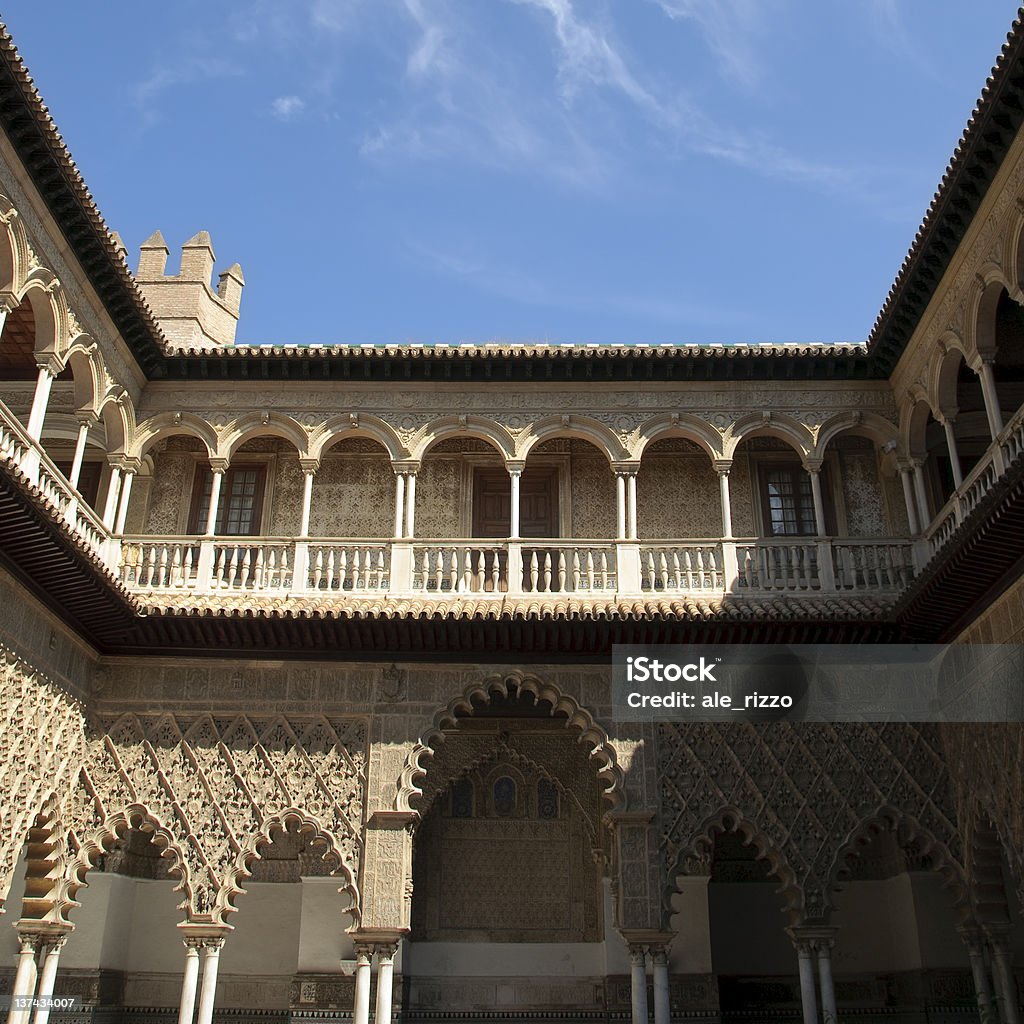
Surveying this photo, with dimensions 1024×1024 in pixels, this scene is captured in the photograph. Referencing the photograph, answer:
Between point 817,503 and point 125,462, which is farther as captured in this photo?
point 125,462

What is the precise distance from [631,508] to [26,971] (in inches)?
279

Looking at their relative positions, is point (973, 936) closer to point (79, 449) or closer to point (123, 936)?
point (123, 936)

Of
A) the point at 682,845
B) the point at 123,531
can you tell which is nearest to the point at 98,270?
the point at 123,531

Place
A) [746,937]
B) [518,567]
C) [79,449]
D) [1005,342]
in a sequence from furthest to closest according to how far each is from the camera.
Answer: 1. [746,937]
2. [518,567]
3. [1005,342]
4. [79,449]

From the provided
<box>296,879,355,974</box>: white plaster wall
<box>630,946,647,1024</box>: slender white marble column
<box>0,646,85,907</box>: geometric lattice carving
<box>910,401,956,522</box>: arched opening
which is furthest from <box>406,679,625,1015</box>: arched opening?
<box>910,401,956,522</box>: arched opening

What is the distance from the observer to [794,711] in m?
10.4

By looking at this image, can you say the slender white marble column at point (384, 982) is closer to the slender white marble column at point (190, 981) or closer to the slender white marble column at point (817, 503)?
the slender white marble column at point (190, 981)

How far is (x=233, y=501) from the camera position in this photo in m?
12.4

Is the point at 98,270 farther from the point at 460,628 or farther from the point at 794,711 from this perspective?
the point at 794,711

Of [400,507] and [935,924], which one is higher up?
[400,507]

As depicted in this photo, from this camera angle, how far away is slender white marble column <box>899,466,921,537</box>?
11.2 m

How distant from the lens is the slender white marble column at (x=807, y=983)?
9539 millimetres

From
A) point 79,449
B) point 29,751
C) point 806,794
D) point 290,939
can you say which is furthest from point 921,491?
point 29,751

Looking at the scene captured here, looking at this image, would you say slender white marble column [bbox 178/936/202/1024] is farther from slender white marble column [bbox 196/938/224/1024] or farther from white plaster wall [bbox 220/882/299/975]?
white plaster wall [bbox 220/882/299/975]
